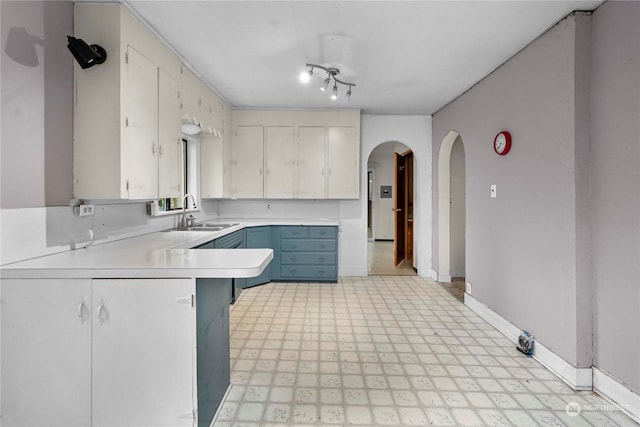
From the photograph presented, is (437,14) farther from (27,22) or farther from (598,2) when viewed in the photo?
(27,22)

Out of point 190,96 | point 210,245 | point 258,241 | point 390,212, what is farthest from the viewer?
point 390,212

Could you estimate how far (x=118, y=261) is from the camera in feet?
5.96

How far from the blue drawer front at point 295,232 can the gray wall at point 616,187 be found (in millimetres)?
3294

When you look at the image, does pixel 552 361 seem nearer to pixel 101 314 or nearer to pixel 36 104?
pixel 101 314

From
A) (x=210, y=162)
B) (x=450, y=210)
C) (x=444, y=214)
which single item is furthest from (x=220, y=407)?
(x=450, y=210)

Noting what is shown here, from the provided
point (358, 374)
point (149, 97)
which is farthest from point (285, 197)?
point (358, 374)

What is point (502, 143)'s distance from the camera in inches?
123

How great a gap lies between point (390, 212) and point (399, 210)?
13.7ft

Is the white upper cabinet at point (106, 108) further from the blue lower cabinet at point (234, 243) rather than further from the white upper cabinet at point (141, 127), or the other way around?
the blue lower cabinet at point (234, 243)

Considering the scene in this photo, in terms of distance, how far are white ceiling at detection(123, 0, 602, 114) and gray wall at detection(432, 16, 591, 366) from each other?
24 cm

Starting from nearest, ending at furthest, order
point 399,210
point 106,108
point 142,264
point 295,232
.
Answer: point 142,264
point 106,108
point 295,232
point 399,210

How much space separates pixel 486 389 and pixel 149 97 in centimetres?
317

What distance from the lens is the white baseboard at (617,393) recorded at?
6.38 ft

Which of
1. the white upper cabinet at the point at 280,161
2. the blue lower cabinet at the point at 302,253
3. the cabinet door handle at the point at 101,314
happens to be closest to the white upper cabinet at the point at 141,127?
the cabinet door handle at the point at 101,314
